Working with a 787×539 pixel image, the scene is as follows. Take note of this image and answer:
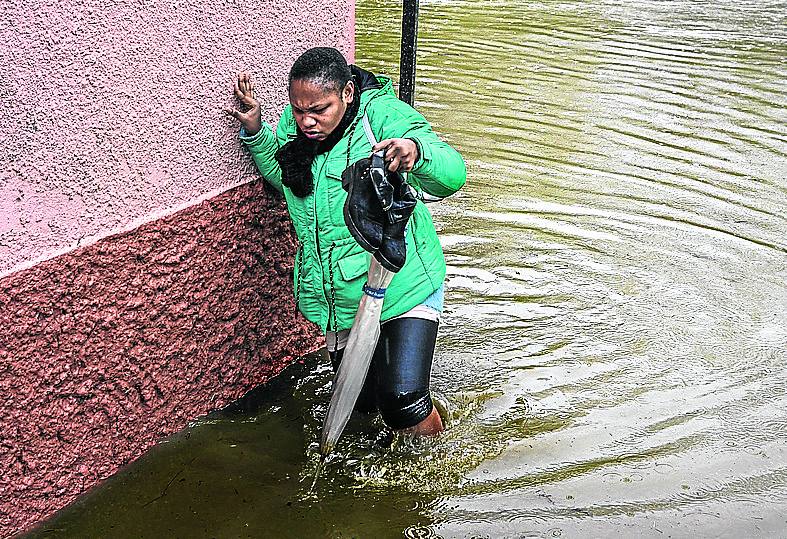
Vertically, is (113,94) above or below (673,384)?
above

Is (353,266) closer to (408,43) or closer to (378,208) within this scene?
(378,208)

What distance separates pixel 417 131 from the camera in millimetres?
3547

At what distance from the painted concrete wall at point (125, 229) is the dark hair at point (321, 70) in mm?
466

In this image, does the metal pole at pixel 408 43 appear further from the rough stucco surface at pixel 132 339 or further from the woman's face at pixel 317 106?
the rough stucco surface at pixel 132 339

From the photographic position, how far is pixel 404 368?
12.0 feet

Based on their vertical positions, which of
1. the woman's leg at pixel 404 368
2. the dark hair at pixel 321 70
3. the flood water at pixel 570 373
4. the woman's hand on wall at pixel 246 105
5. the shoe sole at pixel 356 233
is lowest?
the flood water at pixel 570 373

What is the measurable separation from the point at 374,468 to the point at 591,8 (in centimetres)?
1197

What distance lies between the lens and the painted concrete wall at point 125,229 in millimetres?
3199

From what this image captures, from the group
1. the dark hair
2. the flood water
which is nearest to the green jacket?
the dark hair

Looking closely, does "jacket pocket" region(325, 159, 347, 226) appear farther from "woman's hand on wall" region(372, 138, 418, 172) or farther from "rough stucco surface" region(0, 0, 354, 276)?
"rough stucco surface" region(0, 0, 354, 276)

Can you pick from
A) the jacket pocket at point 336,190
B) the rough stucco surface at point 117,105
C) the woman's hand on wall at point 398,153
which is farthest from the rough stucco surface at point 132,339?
the woman's hand on wall at point 398,153

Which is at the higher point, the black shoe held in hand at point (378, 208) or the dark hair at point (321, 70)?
the dark hair at point (321, 70)

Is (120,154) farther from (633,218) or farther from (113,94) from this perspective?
(633,218)

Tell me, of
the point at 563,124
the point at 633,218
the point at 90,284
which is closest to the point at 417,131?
the point at 90,284
